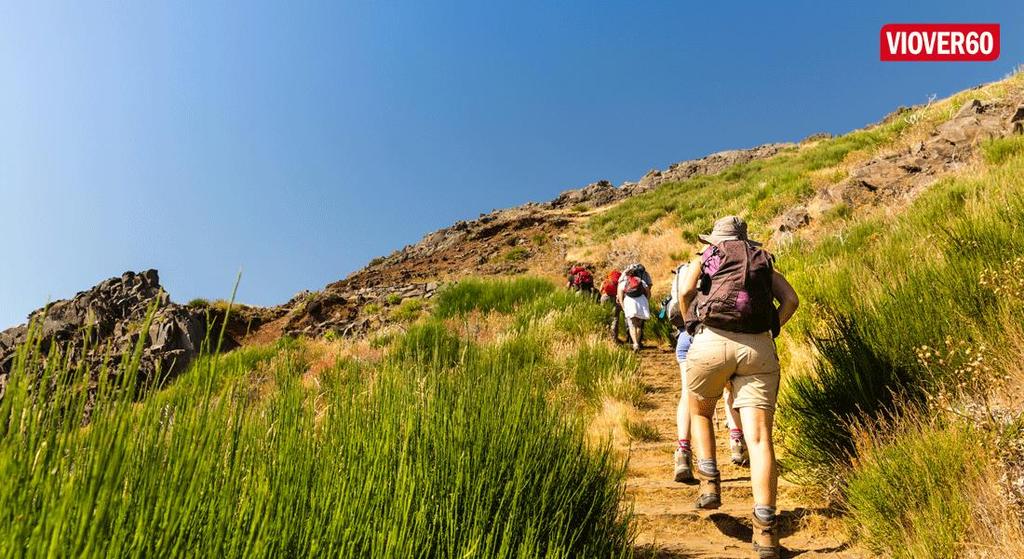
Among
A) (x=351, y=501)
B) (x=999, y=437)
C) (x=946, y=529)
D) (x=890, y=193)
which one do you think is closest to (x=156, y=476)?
(x=351, y=501)

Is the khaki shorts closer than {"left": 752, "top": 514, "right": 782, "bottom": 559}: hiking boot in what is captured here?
No

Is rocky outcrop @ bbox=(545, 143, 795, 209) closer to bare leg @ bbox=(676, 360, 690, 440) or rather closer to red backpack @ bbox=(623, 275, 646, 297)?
red backpack @ bbox=(623, 275, 646, 297)

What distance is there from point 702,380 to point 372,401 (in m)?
2.33

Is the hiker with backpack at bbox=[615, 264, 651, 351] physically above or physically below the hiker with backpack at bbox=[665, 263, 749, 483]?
above

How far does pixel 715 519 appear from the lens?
3994 millimetres

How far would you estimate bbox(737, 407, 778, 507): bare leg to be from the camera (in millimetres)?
3387

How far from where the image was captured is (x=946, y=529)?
250 centimetres

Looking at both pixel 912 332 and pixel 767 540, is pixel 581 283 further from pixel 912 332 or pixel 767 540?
pixel 767 540

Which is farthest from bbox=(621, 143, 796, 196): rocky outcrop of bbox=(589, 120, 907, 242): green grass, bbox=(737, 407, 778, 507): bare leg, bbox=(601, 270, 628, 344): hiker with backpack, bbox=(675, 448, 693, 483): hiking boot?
bbox=(737, 407, 778, 507): bare leg

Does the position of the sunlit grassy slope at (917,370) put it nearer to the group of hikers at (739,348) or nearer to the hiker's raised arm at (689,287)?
the group of hikers at (739,348)

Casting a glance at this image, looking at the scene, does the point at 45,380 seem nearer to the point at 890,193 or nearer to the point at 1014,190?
the point at 1014,190

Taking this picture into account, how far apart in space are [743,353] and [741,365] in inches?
3.4

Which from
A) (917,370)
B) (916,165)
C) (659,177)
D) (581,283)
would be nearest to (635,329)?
(581,283)

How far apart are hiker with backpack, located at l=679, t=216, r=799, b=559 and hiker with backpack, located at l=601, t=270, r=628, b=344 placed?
6819 millimetres
